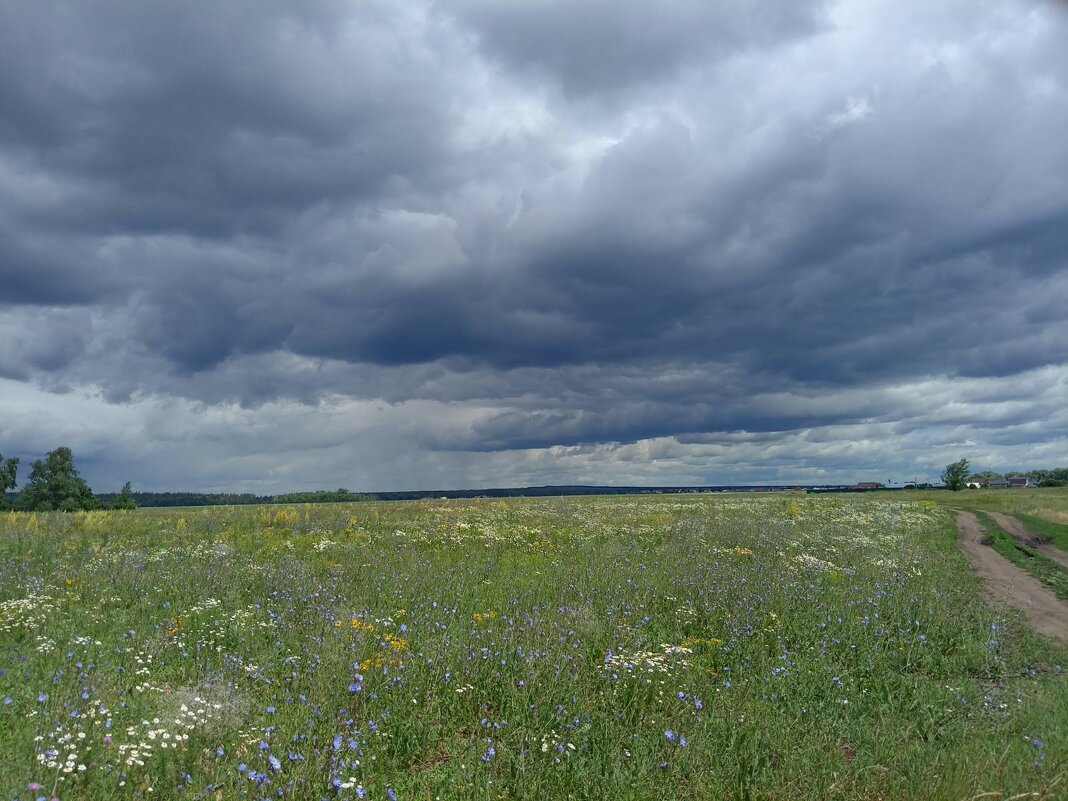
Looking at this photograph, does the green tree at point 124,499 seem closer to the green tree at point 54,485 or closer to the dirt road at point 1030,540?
the green tree at point 54,485

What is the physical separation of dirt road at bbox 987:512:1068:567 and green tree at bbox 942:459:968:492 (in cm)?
8788

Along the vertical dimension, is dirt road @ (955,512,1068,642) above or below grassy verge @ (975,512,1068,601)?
above

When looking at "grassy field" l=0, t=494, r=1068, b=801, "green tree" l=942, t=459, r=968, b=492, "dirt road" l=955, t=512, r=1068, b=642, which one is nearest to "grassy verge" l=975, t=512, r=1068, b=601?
"dirt road" l=955, t=512, r=1068, b=642

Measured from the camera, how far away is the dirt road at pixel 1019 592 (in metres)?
11.9

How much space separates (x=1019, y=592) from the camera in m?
15.2

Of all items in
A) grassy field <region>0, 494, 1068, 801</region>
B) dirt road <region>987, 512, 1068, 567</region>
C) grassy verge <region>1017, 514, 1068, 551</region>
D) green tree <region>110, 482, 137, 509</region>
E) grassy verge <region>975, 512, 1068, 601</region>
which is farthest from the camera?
green tree <region>110, 482, 137, 509</region>

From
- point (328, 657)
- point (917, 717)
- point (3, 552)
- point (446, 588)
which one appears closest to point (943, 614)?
point (917, 717)

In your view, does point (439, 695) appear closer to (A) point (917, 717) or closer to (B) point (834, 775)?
(B) point (834, 775)

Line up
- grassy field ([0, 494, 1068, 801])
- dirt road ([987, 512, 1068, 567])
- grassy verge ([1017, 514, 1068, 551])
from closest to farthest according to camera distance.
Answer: grassy field ([0, 494, 1068, 801]) → dirt road ([987, 512, 1068, 567]) → grassy verge ([1017, 514, 1068, 551])

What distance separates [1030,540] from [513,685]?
105 ft

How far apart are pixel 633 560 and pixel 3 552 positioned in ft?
54.8

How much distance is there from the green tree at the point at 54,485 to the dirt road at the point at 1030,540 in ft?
354

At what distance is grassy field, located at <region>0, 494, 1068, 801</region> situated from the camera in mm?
5344

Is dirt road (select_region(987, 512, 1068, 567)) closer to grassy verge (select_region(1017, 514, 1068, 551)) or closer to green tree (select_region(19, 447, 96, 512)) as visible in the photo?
grassy verge (select_region(1017, 514, 1068, 551))
